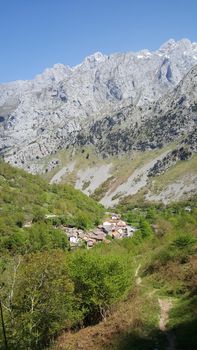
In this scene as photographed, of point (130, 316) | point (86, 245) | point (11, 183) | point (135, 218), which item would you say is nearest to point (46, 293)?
point (130, 316)

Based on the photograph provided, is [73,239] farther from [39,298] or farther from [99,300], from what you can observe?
[39,298]

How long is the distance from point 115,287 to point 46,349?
35.0 ft

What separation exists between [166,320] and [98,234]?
101823 mm

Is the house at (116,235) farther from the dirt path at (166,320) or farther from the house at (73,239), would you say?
the dirt path at (166,320)

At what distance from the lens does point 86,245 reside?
400ft

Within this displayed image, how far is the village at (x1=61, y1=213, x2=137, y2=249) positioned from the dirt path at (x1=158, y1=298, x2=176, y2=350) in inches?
2996

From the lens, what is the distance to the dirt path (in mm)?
30939

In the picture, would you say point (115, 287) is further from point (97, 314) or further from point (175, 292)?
point (175, 292)

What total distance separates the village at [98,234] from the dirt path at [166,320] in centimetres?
7611

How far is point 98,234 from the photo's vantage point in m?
138

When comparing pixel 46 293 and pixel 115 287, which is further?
pixel 115 287

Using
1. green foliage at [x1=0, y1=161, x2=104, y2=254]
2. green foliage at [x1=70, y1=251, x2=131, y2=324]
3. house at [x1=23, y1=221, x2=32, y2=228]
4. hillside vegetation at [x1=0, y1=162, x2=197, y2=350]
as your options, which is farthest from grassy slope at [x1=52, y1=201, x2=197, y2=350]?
house at [x1=23, y1=221, x2=32, y2=228]

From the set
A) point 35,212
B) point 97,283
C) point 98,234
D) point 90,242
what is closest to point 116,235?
point 98,234

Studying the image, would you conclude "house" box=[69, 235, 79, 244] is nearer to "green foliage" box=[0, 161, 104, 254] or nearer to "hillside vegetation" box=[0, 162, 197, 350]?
"green foliage" box=[0, 161, 104, 254]
